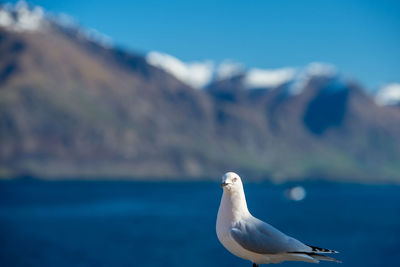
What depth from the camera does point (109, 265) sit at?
1732 inches

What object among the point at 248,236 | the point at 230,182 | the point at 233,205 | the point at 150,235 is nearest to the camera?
the point at 230,182

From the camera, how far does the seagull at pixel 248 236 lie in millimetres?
6918

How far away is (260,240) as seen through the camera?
7020 mm

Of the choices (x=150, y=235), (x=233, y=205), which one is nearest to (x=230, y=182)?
(x=233, y=205)

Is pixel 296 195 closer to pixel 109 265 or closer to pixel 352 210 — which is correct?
pixel 352 210

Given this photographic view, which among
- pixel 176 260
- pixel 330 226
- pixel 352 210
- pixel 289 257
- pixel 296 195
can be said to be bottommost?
pixel 289 257

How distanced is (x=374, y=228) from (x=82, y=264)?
159ft

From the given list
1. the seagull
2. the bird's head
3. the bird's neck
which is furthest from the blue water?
the bird's head

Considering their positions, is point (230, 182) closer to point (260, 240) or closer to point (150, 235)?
point (260, 240)

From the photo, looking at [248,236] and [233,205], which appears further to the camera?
[233,205]

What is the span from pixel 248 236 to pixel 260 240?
182mm

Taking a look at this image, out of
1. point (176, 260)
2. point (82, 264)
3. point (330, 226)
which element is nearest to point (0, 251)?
point (82, 264)

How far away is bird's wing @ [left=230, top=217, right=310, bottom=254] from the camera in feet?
22.8

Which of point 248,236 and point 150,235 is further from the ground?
point 150,235
